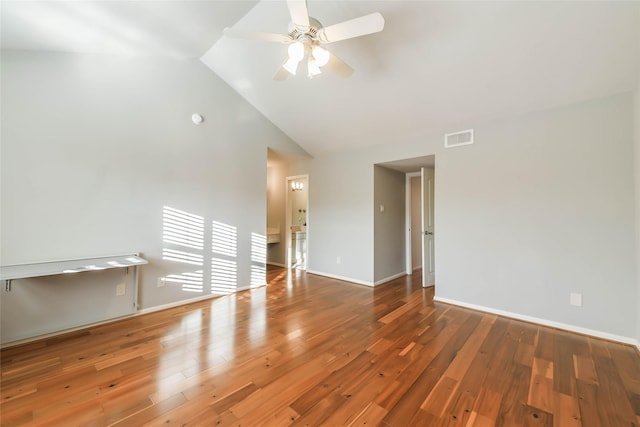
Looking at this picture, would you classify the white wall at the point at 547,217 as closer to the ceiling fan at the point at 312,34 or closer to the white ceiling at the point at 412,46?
the white ceiling at the point at 412,46

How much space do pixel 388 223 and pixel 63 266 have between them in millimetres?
4392

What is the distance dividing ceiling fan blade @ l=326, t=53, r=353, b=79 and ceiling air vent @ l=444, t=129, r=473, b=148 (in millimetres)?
1949

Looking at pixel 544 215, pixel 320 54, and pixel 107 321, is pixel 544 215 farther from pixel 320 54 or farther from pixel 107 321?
pixel 107 321

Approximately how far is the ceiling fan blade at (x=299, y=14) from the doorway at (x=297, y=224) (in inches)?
142

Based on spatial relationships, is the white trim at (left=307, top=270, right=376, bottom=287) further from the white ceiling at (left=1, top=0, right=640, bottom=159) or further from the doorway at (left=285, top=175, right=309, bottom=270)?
the white ceiling at (left=1, top=0, right=640, bottom=159)

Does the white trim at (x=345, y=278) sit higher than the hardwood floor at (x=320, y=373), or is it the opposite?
the white trim at (x=345, y=278)

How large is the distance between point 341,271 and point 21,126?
4.45 meters

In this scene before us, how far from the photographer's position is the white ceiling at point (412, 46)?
7.04 ft

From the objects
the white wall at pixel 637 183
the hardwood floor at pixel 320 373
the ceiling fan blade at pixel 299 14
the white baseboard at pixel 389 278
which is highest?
the ceiling fan blade at pixel 299 14

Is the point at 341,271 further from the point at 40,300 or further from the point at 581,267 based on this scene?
the point at 40,300

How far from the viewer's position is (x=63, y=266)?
241 cm

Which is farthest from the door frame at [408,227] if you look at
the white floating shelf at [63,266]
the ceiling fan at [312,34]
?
the white floating shelf at [63,266]

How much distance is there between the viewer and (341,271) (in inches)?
191

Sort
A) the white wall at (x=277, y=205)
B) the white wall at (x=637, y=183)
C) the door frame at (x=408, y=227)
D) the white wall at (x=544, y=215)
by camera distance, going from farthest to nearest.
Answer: the white wall at (x=277, y=205), the door frame at (x=408, y=227), the white wall at (x=544, y=215), the white wall at (x=637, y=183)
